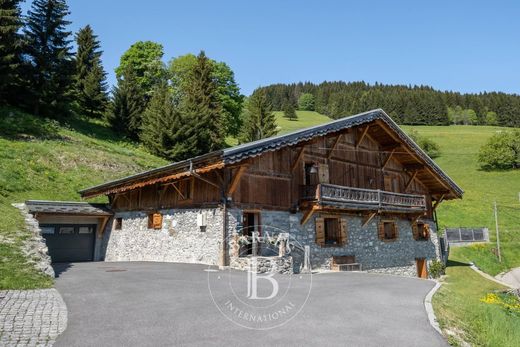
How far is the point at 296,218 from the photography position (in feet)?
57.7

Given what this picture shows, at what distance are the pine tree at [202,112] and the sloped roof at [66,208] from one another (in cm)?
1849

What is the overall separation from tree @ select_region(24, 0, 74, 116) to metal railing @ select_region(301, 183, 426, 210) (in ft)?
102

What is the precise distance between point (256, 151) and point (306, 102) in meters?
114

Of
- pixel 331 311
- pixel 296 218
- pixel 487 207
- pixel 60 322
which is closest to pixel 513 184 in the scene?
pixel 487 207

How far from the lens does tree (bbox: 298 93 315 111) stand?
409ft

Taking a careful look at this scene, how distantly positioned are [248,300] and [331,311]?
6.43 feet

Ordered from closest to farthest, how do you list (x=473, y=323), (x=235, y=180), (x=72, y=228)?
(x=473, y=323) → (x=235, y=180) → (x=72, y=228)

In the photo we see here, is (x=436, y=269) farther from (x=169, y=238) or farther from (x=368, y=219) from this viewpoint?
(x=169, y=238)

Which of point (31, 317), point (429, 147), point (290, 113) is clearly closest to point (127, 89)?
point (31, 317)

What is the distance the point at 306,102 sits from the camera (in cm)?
12512

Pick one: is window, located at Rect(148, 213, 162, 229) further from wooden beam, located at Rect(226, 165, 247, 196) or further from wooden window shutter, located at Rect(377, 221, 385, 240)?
wooden window shutter, located at Rect(377, 221, 385, 240)

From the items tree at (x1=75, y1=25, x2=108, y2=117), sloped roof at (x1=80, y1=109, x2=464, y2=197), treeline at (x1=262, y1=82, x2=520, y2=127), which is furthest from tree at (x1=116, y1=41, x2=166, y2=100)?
treeline at (x1=262, y1=82, x2=520, y2=127)

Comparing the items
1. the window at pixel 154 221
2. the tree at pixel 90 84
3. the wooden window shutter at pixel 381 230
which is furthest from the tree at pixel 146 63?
the wooden window shutter at pixel 381 230

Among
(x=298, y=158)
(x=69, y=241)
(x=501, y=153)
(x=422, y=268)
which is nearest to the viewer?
(x=298, y=158)
